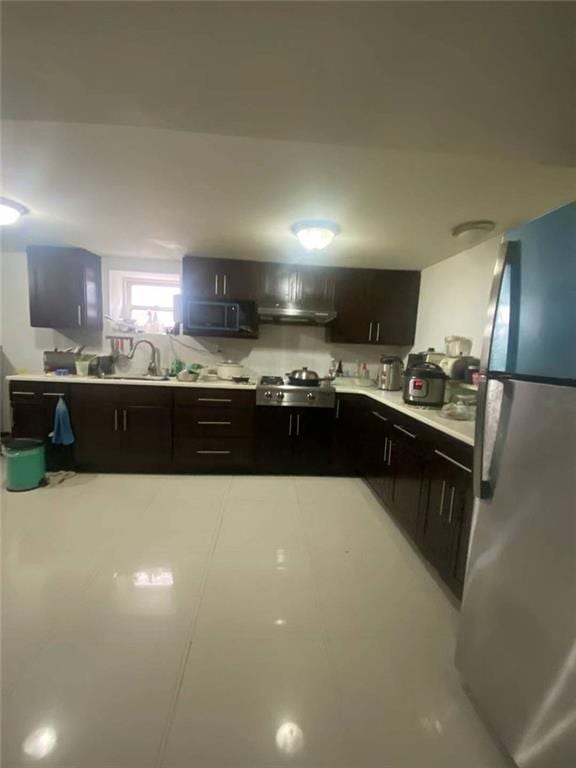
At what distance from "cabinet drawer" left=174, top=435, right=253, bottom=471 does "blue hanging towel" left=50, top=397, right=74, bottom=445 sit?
91 centimetres

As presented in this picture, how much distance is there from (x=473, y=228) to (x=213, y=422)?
259cm

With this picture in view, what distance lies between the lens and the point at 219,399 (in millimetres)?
3119

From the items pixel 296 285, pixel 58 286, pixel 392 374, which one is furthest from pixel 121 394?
pixel 392 374

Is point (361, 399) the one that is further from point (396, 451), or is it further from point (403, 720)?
point (403, 720)

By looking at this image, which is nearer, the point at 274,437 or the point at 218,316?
the point at 274,437

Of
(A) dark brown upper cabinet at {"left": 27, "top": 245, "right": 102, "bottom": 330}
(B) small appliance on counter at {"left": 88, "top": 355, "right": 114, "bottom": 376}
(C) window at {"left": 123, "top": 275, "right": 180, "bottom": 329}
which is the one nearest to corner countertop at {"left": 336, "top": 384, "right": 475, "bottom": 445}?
(C) window at {"left": 123, "top": 275, "right": 180, "bottom": 329}

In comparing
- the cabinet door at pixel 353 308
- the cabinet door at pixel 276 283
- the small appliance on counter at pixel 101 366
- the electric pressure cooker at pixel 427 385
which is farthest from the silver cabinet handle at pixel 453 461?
the small appliance on counter at pixel 101 366

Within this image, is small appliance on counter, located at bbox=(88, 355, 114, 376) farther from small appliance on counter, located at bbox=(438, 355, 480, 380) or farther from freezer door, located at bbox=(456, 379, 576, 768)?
freezer door, located at bbox=(456, 379, 576, 768)

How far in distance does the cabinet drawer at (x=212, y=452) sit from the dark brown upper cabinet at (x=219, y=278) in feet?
4.75

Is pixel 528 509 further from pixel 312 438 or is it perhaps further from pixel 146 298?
pixel 146 298

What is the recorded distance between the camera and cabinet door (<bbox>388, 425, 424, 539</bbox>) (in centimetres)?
208

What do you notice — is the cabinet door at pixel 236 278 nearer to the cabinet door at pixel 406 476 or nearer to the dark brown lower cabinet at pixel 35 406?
the dark brown lower cabinet at pixel 35 406

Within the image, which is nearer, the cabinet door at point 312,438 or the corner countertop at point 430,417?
the corner countertop at point 430,417

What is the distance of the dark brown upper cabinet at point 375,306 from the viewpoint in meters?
3.45
